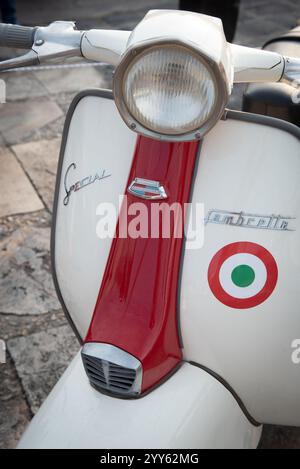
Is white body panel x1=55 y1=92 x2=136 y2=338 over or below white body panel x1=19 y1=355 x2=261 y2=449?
over

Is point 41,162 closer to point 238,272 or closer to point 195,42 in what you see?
point 238,272

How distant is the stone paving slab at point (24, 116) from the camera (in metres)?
3.45

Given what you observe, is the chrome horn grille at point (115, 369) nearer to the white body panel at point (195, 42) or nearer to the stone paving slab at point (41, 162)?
the white body panel at point (195, 42)

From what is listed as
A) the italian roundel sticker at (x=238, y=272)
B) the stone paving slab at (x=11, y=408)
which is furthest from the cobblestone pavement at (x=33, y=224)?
the italian roundel sticker at (x=238, y=272)

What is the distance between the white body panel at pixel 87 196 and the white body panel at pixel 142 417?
8.5 inches

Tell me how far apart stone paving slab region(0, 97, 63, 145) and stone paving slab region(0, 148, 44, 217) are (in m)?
0.25

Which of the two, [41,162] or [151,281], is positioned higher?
[151,281]

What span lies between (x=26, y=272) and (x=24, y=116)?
1568 millimetres

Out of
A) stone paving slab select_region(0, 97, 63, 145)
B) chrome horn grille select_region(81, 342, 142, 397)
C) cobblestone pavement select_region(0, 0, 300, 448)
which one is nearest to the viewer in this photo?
chrome horn grille select_region(81, 342, 142, 397)

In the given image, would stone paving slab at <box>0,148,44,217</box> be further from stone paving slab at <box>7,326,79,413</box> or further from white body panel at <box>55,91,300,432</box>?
white body panel at <box>55,91,300,432</box>

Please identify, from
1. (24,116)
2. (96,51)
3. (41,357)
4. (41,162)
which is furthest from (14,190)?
(96,51)

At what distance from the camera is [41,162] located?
3.20 metres

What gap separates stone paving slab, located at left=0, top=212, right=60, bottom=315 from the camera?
2293 millimetres

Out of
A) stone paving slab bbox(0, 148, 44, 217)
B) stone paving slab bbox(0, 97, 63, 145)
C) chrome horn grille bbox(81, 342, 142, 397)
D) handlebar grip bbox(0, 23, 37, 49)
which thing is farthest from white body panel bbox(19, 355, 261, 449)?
stone paving slab bbox(0, 97, 63, 145)
